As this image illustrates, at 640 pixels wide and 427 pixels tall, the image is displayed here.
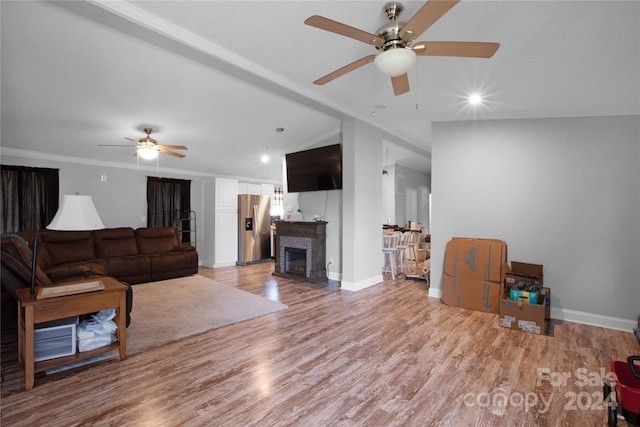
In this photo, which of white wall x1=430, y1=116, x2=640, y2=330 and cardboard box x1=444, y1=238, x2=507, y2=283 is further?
cardboard box x1=444, y1=238, x2=507, y2=283

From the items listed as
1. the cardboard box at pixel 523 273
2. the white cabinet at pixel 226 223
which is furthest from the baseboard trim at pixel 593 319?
the white cabinet at pixel 226 223

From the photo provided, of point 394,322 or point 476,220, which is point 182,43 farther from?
point 476,220

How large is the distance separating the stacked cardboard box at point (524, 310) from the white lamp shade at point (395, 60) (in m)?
2.69

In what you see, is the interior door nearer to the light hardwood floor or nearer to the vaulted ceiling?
the vaulted ceiling

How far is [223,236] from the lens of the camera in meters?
6.83

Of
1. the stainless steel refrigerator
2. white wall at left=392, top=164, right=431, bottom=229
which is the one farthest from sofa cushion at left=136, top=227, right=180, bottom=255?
white wall at left=392, top=164, right=431, bottom=229

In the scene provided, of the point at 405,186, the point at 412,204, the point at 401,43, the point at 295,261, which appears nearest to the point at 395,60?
the point at 401,43

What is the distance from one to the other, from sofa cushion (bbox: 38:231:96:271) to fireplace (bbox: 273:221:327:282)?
325 cm

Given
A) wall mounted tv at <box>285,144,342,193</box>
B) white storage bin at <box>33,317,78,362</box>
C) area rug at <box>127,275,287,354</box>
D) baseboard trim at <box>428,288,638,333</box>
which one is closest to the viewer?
white storage bin at <box>33,317,78,362</box>

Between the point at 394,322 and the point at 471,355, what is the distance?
899mm

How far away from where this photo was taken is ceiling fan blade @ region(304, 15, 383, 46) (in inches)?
69.4

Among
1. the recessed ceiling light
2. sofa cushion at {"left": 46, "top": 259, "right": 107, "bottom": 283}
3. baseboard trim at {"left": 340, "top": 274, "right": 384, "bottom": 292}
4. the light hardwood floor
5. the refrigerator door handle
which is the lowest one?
the light hardwood floor

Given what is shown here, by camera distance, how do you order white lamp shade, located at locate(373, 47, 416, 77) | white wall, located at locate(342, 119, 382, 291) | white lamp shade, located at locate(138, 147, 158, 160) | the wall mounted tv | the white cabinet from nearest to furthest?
white lamp shade, located at locate(373, 47, 416, 77) < white lamp shade, located at locate(138, 147, 158, 160) < white wall, located at locate(342, 119, 382, 291) < the wall mounted tv < the white cabinet

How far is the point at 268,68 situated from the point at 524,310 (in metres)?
3.70
